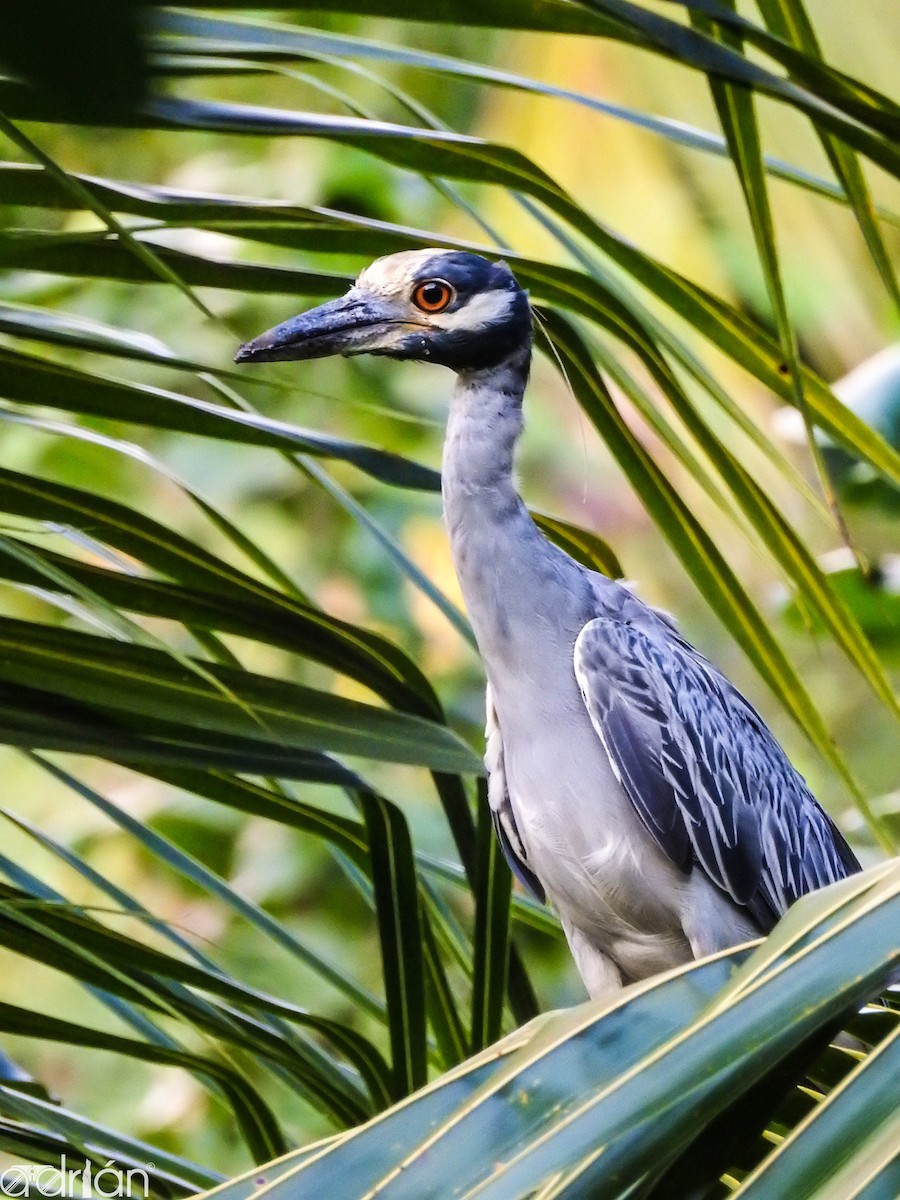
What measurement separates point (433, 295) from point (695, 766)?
0.78m

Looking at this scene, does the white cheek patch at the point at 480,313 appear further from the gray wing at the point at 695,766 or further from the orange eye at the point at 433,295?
the gray wing at the point at 695,766

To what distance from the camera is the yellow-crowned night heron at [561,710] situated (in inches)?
71.7

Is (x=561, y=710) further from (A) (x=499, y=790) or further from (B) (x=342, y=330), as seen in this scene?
(B) (x=342, y=330)

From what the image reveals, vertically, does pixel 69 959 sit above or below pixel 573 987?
below

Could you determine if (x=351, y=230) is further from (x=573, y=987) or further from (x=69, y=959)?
(x=573, y=987)

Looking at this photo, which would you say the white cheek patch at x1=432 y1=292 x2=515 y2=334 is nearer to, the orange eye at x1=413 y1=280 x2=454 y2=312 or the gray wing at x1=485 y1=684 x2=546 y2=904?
the orange eye at x1=413 y1=280 x2=454 y2=312

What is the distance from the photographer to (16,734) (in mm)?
1158

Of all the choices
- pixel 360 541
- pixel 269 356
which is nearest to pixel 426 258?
pixel 269 356

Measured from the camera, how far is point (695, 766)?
191cm

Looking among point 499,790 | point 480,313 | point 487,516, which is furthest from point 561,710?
point 480,313

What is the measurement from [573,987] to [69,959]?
318 centimetres

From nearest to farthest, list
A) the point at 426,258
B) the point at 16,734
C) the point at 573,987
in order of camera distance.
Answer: the point at 16,734 < the point at 426,258 < the point at 573,987

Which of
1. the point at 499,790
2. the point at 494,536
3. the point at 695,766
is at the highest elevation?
the point at 494,536

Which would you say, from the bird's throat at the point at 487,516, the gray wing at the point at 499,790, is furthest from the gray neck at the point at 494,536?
the gray wing at the point at 499,790
